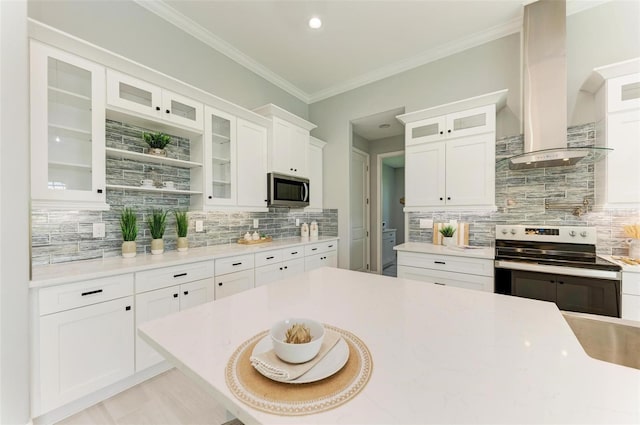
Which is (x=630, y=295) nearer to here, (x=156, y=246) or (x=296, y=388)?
(x=296, y=388)

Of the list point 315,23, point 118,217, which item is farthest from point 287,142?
point 118,217

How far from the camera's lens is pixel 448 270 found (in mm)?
2562

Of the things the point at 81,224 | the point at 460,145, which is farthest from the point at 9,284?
the point at 460,145

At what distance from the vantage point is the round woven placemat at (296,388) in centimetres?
53

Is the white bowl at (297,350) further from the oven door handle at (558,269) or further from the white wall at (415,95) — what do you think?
the white wall at (415,95)

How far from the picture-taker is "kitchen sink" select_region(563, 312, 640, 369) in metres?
0.93

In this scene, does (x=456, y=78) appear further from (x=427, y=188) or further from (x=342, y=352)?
(x=342, y=352)

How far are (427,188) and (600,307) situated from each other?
172 cm

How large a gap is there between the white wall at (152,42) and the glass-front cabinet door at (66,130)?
54 cm

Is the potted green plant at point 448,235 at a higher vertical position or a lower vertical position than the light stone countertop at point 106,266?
higher

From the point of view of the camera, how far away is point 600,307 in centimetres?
187

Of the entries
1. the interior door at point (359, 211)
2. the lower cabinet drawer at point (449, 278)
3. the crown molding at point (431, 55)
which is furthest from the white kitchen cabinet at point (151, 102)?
the lower cabinet drawer at point (449, 278)

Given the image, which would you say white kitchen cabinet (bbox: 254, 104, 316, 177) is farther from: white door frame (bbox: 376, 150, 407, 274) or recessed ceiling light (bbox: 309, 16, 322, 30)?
white door frame (bbox: 376, 150, 407, 274)

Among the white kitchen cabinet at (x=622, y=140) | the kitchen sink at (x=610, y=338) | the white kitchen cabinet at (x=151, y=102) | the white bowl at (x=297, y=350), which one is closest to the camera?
the white bowl at (x=297, y=350)
